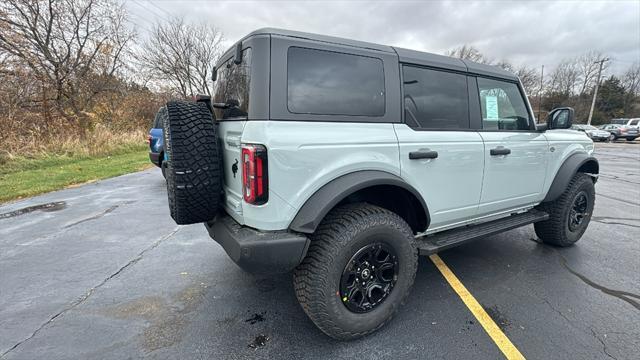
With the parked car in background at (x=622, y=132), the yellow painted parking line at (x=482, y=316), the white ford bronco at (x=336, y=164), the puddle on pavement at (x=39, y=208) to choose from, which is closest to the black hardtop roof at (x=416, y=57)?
the white ford bronco at (x=336, y=164)

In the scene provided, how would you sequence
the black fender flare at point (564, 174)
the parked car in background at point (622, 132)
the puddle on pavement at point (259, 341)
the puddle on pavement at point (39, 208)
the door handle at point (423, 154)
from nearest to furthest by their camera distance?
the puddle on pavement at point (259, 341), the door handle at point (423, 154), the black fender flare at point (564, 174), the puddle on pavement at point (39, 208), the parked car in background at point (622, 132)

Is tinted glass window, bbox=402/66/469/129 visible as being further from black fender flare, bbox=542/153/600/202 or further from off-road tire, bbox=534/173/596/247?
off-road tire, bbox=534/173/596/247

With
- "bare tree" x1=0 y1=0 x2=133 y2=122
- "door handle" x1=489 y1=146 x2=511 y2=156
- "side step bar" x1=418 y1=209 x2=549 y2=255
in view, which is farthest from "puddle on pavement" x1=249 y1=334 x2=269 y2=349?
"bare tree" x1=0 y1=0 x2=133 y2=122

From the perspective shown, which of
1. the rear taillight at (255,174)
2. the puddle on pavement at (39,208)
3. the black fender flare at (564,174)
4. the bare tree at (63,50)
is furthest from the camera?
the bare tree at (63,50)

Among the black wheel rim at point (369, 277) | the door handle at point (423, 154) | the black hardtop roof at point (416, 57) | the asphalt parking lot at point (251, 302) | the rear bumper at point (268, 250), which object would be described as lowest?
the asphalt parking lot at point (251, 302)

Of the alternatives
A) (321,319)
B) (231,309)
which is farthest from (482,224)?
(231,309)

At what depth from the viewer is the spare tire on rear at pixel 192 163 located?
2045mm

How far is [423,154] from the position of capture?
237 centimetres

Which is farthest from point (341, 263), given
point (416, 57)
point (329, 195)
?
point (416, 57)

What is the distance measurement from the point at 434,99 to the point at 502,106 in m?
1.09

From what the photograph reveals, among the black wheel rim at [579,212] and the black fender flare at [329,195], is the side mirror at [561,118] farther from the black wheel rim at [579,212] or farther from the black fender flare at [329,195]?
the black fender flare at [329,195]

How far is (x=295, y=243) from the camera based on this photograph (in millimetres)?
1884

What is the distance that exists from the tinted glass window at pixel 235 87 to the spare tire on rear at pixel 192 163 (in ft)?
0.72

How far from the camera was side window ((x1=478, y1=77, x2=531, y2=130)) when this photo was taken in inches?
118
